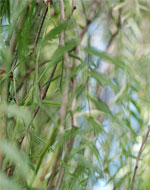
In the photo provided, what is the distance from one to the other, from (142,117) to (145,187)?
174 mm

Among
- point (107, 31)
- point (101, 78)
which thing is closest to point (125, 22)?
point (107, 31)

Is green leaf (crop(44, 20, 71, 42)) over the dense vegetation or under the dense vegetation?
over

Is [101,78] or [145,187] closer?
[101,78]

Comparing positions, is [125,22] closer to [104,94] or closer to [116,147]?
[104,94]

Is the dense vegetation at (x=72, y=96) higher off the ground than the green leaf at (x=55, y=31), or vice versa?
the green leaf at (x=55, y=31)

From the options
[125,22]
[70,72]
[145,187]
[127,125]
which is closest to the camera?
[70,72]

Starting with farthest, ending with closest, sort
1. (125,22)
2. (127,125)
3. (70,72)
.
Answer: (125,22) < (127,125) < (70,72)

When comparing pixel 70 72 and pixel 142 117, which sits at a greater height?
pixel 70 72

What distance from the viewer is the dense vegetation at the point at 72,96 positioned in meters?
0.42

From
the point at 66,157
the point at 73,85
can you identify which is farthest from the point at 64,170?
the point at 73,85

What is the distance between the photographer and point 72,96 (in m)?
0.39

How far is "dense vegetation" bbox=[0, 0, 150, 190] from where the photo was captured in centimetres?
42

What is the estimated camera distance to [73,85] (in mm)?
416

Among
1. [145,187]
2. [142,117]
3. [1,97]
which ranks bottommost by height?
[145,187]
